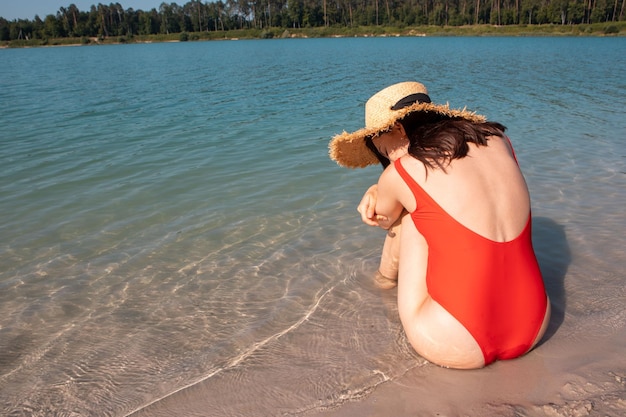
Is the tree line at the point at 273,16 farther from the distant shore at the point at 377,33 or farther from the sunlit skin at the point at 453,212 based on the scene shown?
the sunlit skin at the point at 453,212

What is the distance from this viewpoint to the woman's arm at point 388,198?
2.67m

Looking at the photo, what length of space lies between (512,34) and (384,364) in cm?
8033

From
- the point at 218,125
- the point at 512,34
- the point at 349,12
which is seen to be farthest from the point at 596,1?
the point at 218,125

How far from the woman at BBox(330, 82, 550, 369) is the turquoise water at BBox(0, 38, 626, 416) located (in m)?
0.38

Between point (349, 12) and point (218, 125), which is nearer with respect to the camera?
point (218, 125)

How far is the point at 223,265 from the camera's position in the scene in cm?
447

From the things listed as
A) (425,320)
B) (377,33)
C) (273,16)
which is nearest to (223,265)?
(425,320)

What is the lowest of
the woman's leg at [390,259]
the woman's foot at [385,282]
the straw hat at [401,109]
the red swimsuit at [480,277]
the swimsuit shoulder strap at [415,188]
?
the woman's foot at [385,282]

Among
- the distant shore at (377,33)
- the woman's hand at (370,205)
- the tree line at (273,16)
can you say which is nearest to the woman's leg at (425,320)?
the woman's hand at (370,205)

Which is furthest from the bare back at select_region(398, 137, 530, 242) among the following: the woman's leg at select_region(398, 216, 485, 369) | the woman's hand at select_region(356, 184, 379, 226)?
the woman's hand at select_region(356, 184, 379, 226)

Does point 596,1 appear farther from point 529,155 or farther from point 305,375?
point 305,375

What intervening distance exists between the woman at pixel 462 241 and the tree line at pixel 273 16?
93.1m

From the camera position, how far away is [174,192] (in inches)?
258

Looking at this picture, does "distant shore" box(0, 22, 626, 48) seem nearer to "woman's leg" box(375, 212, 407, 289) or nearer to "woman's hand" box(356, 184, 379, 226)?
"woman's leg" box(375, 212, 407, 289)
